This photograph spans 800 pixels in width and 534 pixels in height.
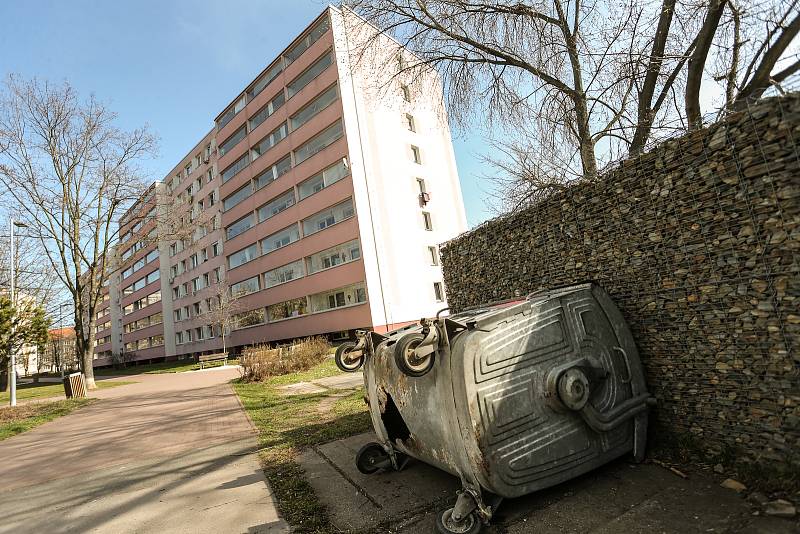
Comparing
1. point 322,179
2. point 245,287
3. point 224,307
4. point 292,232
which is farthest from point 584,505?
point 245,287

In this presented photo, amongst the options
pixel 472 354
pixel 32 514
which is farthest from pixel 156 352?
pixel 472 354

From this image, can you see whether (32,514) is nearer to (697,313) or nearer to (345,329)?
(697,313)

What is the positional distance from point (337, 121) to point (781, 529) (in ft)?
89.2

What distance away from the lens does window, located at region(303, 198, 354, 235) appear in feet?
85.2

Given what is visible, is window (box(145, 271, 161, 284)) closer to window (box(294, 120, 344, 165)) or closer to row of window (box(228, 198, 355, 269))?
row of window (box(228, 198, 355, 269))

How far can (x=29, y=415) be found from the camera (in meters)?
11.7

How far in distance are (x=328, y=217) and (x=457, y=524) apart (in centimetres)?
2592

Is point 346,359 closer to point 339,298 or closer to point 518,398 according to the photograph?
point 518,398

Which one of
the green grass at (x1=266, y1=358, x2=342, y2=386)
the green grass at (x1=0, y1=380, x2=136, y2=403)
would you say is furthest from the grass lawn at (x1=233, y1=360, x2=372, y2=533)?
the green grass at (x1=0, y1=380, x2=136, y2=403)

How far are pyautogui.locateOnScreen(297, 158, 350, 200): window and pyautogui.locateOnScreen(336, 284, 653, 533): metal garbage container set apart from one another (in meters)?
23.5

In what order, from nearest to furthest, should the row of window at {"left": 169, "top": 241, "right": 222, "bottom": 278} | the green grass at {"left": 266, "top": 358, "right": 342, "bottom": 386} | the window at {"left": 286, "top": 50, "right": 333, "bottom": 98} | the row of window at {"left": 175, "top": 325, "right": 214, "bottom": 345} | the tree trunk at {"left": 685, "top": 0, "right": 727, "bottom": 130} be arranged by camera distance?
the tree trunk at {"left": 685, "top": 0, "right": 727, "bottom": 130}, the green grass at {"left": 266, "top": 358, "right": 342, "bottom": 386}, the window at {"left": 286, "top": 50, "right": 333, "bottom": 98}, the row of window at {"left": 169, "top": 241, "right": 222, "bottom": 278}, the row of window at {"left": 175, "top": 325, "right": 214, "bottom": 345}

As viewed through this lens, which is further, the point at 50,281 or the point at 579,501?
the point at 50,281

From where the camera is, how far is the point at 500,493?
2.61 m

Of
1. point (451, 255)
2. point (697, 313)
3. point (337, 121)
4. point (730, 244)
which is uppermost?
point (337, 121)
